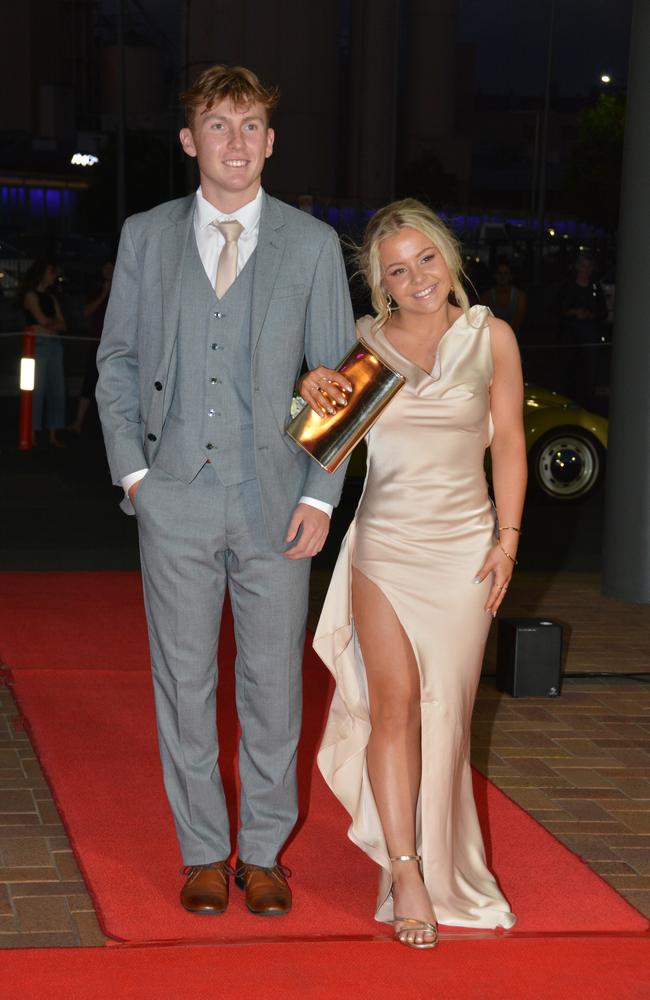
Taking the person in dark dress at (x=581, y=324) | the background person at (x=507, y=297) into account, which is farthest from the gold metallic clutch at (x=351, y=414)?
the person in dark dress at (x=581, y=324)

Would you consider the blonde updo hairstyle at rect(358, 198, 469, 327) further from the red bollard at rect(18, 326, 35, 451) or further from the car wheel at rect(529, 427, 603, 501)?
the red bollard at rect(18, 326, 35, 451)

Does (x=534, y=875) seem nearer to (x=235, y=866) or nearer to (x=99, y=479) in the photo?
(x=235, y=866)

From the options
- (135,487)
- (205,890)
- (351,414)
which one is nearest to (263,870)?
(205,890)

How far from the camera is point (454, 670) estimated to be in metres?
3.83

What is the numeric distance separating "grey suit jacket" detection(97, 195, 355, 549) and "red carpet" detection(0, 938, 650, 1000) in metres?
1.06

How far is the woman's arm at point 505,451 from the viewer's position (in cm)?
384

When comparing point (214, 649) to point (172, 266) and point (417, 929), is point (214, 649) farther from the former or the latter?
point (172, 266)

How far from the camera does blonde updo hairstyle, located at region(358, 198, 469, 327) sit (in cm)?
377

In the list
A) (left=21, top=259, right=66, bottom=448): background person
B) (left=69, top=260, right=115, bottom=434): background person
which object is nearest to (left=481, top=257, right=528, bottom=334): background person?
(left=69, top=260, right=115, bottom=434): background person

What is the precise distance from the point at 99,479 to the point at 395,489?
30.4 ft

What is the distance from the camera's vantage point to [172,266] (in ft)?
12.3

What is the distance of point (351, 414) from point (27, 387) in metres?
10.7

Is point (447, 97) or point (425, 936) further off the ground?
point (447, 97)

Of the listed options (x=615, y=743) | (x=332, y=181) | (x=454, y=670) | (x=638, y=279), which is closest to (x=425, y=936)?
(x=454, y=670)
